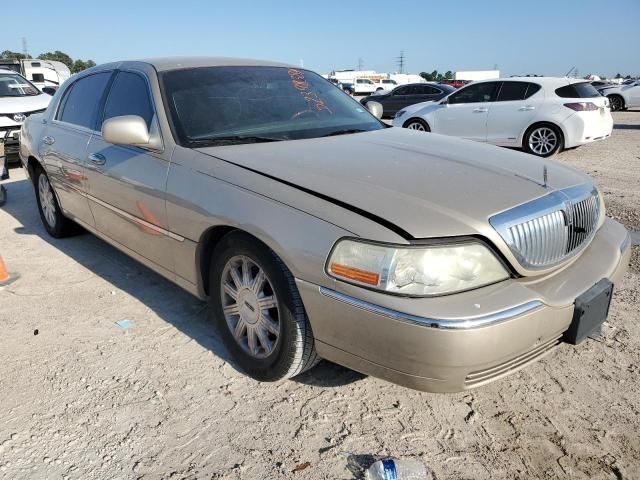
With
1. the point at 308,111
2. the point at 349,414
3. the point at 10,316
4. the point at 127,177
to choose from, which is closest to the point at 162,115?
the point at 127,177

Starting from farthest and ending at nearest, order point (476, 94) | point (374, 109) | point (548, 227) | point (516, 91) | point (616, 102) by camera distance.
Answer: point (616, 102) < point (476, 94) < point (516, 91) < point (374, 109) < point (548, 227)

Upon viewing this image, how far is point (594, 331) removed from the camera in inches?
98.7

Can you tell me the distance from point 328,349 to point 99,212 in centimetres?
236

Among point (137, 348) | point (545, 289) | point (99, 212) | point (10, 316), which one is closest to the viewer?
point (545, 289)

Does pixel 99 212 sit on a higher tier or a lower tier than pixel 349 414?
higher

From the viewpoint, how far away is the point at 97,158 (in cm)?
374

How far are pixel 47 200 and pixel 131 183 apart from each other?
2.33 m

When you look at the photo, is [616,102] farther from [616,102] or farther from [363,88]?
[363,88]

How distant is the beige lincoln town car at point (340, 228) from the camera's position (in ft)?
6.86

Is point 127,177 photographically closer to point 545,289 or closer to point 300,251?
point 300,251

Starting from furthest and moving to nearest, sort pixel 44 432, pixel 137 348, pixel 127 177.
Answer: pixel 127 177, pixel 137 348, pixel 44 432

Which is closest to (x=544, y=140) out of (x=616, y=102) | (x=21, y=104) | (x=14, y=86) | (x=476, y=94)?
(x=476, y=94)

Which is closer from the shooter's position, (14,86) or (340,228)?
(340,228)

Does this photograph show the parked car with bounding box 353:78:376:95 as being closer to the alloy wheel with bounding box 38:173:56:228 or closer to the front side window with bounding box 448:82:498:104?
the front side window with bounding box 448:82:498:104
